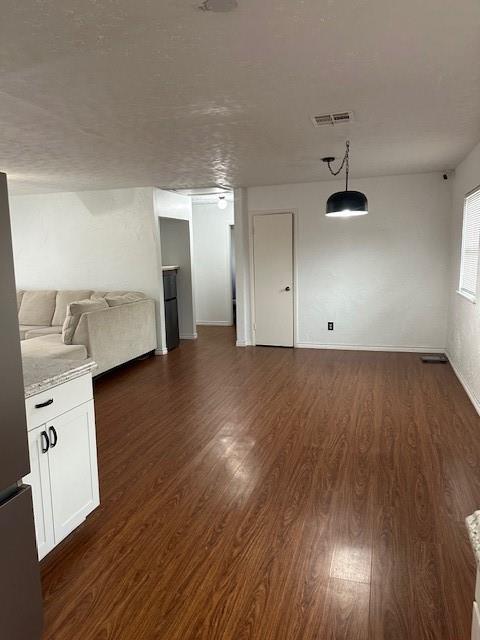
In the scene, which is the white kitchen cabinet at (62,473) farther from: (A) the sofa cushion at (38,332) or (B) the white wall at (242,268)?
(B) the white wall at (242,268)

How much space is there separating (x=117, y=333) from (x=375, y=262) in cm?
360

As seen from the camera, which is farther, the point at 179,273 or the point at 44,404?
the point at 179,273

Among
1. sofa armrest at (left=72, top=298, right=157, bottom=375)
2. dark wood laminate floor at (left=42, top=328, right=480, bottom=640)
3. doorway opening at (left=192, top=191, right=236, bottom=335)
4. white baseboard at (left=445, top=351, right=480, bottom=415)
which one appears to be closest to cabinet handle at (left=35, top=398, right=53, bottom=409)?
dark wood laminate floor at (left=42, top=328, right=480, bottom=640)

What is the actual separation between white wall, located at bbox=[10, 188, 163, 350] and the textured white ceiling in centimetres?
203

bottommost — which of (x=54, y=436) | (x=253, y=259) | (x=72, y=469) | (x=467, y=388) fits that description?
(x=467, y=388)

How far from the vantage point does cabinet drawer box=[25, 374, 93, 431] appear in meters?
2.08

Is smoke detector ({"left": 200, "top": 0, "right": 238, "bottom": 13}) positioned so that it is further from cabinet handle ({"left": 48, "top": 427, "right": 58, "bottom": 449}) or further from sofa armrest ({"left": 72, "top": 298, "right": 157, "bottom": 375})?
sofa armrest ({"left": 72, "top": 298, "right": 157, "bottom": 375})

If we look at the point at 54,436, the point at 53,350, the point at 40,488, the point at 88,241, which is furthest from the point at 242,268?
the point at 40,488

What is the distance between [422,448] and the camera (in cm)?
347

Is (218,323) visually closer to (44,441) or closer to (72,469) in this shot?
(72,469)

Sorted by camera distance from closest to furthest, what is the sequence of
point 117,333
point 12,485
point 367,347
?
point 12,485
point 117,333
point 367,347

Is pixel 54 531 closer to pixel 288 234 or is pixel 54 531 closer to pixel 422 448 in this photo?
pixel 422 448

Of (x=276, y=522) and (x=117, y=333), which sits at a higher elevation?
(x=117, y=333)

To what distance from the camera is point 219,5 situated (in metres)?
1.79
